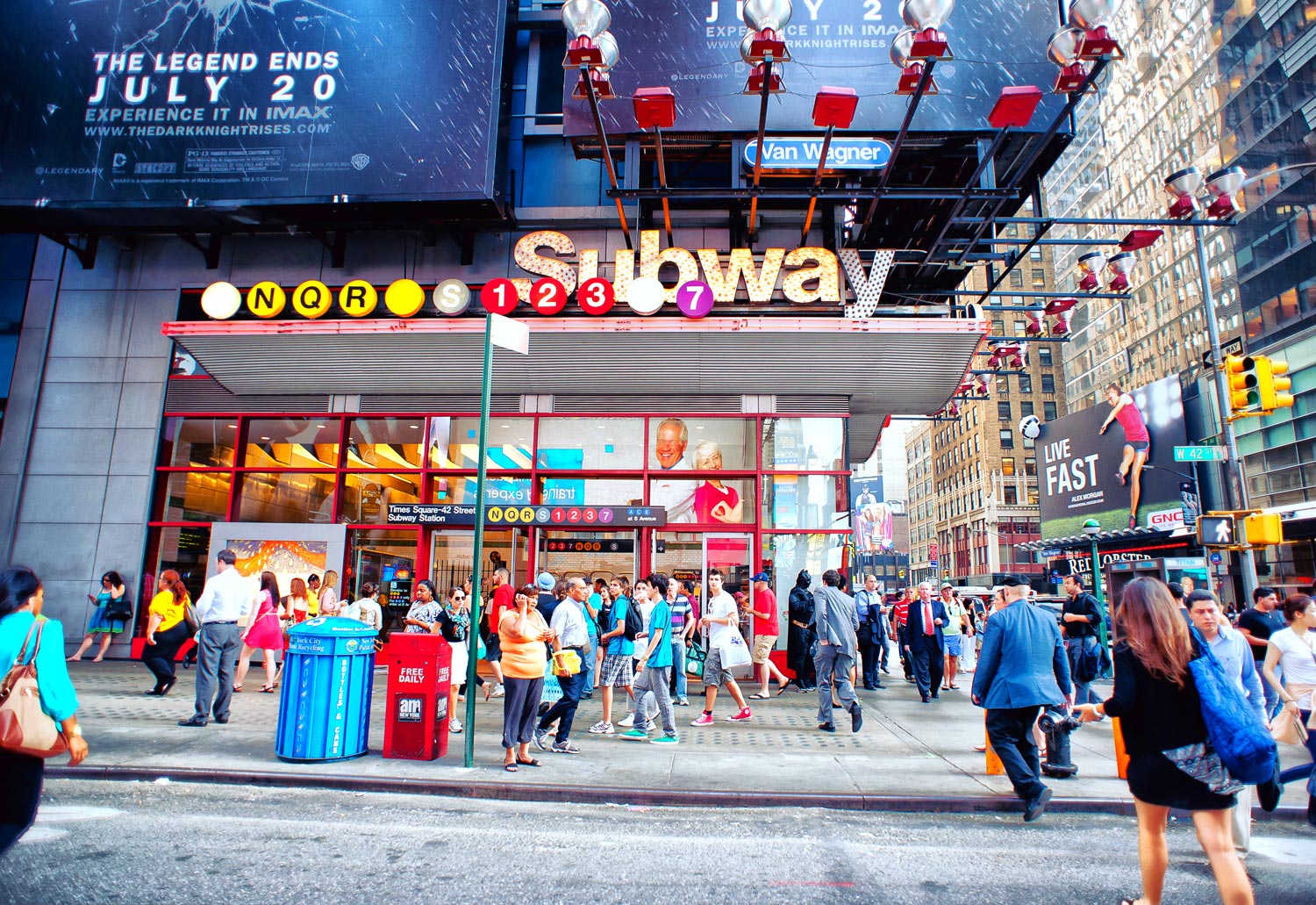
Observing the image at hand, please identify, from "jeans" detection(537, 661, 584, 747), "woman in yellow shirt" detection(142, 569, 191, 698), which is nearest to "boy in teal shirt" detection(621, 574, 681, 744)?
"jeans" detection(537, 661, 584, 747)

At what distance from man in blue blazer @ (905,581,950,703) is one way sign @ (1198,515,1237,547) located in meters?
5.05

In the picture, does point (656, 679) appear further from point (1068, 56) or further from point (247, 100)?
point (247, 100)

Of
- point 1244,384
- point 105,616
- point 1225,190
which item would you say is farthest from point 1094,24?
point 105,616

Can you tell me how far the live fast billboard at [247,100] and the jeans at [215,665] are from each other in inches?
338

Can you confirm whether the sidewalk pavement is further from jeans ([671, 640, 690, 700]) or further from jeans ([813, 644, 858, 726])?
jeans ([671, 640, 690, 700])

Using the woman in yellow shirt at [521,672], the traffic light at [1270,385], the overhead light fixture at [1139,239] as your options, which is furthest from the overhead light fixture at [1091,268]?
the woman in yellow shirt at [521,672]

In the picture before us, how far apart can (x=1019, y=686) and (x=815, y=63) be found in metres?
12.3

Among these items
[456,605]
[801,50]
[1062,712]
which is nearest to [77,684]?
[456,605]

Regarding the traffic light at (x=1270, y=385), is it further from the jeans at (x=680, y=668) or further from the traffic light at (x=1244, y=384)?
the jeans at (x=680, y=668)

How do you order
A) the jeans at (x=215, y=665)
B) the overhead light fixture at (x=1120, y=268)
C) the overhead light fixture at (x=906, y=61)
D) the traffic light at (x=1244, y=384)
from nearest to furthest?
the jeans at (x=215, y=665) < the overhead light fixture at (x=906, y=61) < the traffic light at (x=1244, y=384) < the overhead light fixture at (x=1120, y=268)

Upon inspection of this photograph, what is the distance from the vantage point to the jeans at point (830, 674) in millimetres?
9422

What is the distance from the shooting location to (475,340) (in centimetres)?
1476

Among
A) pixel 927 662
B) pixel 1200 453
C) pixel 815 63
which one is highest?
pixel 815 63

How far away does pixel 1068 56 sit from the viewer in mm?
9344
